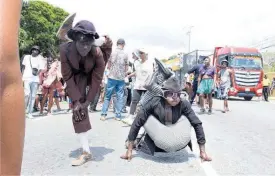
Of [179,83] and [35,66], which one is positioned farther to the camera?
[35,66]

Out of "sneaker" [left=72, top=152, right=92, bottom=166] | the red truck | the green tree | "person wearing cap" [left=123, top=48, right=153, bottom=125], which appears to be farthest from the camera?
the green tree

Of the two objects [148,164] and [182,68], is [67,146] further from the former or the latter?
[182,68]

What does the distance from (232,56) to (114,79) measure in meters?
15.2

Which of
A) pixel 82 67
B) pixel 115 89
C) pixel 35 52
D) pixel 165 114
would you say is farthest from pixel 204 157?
pixel 35 52

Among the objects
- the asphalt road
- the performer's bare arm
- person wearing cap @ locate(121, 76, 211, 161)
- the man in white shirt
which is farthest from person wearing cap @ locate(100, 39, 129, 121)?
the performer's bare arm

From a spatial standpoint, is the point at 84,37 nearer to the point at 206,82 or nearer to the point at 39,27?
the point at 206,82

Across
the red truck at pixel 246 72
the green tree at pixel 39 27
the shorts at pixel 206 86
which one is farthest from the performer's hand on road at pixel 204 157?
the green tree at pixel 39 27

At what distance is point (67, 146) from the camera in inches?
213

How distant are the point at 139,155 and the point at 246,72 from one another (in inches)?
712

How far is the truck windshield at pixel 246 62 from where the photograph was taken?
862 inches

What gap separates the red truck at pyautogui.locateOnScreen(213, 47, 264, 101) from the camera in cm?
2162

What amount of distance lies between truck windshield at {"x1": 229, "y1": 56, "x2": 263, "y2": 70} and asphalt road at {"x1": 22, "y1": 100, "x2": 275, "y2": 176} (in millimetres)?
15032

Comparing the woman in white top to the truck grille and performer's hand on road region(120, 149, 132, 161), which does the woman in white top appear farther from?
the truck grille

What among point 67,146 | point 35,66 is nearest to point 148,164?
point 67,146
